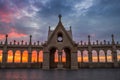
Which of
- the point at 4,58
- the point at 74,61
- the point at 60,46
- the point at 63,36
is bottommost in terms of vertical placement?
the point at 74,61

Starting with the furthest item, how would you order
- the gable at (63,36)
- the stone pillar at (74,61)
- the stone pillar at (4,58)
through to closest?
the stone pillar at (4,58) < the gable at (63,36) < the stone pillar at (74,61)

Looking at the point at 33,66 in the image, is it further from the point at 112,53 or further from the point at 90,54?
the point at 112,53

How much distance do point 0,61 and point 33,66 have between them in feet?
42.8

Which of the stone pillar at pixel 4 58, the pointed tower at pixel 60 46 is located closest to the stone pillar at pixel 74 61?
the pointed tower at pixel 60 46

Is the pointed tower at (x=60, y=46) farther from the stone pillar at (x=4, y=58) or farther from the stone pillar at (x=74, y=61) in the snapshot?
the stone pillar at (x=4, y=58)

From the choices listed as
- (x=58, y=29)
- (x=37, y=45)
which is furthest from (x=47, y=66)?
(x=37, y=45)

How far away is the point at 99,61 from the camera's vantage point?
197 ft

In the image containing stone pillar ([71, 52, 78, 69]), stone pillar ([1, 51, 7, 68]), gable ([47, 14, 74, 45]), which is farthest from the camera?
stone pillar ([1, 51, 7, 68])

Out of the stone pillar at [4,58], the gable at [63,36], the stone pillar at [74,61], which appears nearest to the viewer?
the stone pillar at [74,61]

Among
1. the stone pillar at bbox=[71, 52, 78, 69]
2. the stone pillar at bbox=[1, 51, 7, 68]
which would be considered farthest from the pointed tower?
the stone pillar at bbox=[1, 51, 7, 68]

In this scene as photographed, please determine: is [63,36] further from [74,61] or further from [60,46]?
[74,61]

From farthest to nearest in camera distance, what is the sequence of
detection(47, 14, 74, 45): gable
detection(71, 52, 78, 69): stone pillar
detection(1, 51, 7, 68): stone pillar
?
detection(1, 51, 7, 68): stone pillar → detection(47, 14, 74, 45): gable → detection(71, 52, 78, 69): stone pillar

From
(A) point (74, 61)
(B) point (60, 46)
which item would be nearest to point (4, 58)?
(B) point (60, 46)

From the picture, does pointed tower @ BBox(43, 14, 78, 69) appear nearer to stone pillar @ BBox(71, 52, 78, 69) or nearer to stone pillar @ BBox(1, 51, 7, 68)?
stone pillar @ BBox(71, 52, 78, 69)
